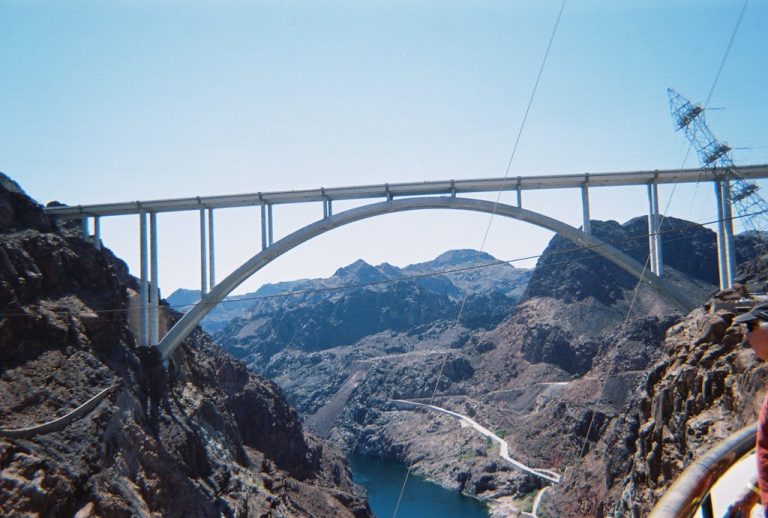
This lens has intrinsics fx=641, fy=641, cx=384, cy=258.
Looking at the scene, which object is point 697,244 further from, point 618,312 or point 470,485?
point 470,485

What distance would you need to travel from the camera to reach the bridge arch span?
17484mm

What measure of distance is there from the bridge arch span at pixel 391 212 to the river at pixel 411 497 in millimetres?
23089

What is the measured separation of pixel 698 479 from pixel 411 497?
42154mm

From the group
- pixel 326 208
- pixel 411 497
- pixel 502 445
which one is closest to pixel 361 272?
pixel 502 445

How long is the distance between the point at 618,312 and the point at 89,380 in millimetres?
52214

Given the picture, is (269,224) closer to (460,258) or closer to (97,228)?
(97,228)

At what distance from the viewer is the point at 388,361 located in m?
74.7

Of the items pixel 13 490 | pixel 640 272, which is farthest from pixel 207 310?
pixel 640 272

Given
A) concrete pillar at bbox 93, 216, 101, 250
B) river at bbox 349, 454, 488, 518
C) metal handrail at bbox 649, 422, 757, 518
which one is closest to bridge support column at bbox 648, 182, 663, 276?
metal handrail at bbox 649, 422, 757, 518

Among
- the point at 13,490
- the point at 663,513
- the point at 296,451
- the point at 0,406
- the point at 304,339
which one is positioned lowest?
the point at 304,339

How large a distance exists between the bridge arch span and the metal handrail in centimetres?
1503

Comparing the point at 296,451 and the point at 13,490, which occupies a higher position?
the point at 13,490

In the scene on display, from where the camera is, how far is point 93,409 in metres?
14.9

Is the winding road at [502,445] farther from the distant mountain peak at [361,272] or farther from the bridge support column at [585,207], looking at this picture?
the distant mountain peak at [361,272]
